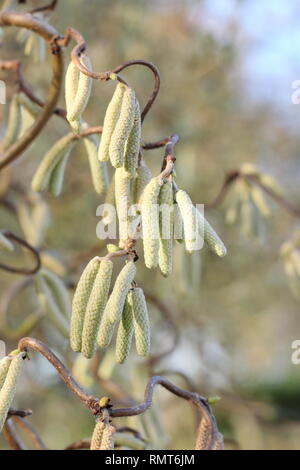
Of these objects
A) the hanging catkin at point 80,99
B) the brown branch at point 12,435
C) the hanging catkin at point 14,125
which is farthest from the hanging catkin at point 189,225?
the hanging catkin at point 14,125

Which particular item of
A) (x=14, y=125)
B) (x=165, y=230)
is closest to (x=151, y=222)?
(x=165, y=230)

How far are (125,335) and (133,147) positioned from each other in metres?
0.17

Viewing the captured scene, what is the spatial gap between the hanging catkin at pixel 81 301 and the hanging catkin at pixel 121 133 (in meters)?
0.10

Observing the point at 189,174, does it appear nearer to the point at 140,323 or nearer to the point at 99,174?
the point at 99,174

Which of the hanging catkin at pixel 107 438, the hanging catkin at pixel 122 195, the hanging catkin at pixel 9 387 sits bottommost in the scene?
the hanging catkin at pixel 107 438

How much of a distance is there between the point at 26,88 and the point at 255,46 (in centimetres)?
182

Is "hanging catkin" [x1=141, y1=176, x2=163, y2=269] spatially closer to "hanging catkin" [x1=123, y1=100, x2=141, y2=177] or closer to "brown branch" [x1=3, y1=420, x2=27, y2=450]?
"hanging catkin" [x1=123, y1=100, x2=141, y2=177]

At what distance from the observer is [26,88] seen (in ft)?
3.22

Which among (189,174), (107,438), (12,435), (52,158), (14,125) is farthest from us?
(189,174)

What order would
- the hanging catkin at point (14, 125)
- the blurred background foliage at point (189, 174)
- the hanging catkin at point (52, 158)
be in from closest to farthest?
the hanging catkin at point (52, 158) → the hanging catkin at point (14, 125) → the blurred background foliage at point (189, 174)

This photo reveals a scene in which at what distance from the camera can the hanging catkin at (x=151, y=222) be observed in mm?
601

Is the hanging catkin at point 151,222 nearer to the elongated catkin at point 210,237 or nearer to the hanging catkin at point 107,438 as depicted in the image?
the elongated catkin at point 210,237

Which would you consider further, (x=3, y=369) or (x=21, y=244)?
(x=21, y=244)

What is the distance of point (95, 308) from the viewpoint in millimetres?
630
